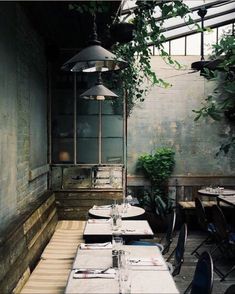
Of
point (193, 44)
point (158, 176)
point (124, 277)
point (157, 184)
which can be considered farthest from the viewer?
point (193, 44)

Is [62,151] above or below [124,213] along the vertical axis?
above

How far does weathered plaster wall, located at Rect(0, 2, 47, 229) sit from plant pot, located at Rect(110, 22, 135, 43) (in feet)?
3.47

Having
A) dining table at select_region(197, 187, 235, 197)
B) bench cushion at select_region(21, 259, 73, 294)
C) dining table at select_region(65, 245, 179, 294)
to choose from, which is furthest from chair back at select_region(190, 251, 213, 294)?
dining table at select_region(197, 187, 235, 197)

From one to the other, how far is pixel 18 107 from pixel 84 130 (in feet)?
7.99

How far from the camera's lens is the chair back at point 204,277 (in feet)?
8.43

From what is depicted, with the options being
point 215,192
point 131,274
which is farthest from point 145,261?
point 215,192

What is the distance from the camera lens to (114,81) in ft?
21.8

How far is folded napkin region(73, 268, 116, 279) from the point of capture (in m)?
2.71

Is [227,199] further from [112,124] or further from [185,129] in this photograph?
[112,124]

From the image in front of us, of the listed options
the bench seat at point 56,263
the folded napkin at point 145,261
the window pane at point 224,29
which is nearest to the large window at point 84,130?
the bench seat at point 56,263

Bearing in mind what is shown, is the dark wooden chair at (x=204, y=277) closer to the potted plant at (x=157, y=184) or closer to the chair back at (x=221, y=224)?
the chair back at (x=221, y=224)

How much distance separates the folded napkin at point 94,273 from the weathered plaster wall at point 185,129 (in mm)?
5672

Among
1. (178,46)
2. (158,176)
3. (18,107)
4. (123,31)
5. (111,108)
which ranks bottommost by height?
(158,176)

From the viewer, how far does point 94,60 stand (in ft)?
9.42
